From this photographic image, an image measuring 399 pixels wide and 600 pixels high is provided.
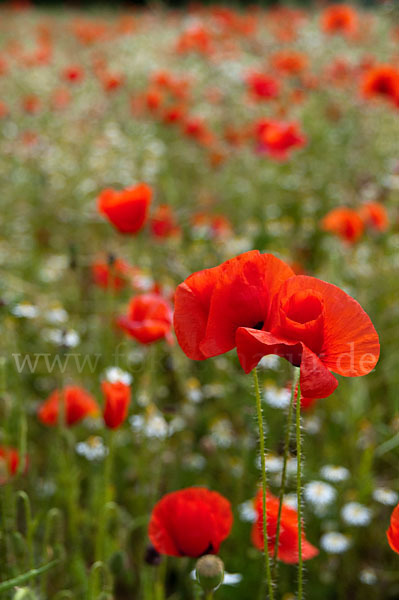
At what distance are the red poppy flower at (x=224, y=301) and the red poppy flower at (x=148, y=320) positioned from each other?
1.98 ft

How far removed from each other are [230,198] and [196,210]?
449mm

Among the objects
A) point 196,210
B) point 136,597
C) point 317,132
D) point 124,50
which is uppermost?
point 124,50

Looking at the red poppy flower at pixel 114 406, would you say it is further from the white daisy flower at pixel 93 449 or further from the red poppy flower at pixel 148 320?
the white daisy flower at pixel 93 449

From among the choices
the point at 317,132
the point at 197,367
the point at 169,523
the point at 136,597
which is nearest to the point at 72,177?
the point at 197,367

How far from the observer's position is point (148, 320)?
152 cm

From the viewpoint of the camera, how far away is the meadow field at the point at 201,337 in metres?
0.88

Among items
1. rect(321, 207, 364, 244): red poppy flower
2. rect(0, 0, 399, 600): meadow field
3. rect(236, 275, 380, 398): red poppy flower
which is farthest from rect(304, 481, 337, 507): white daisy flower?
rect(321, 207, 364, 244): red poppy flower

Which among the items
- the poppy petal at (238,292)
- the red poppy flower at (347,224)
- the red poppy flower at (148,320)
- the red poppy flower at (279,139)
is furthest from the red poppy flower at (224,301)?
the red poppy flower at (279,139)

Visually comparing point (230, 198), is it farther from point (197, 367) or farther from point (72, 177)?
point (197, 367)

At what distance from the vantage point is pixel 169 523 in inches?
41.4

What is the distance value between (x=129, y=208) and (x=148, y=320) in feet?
1.31

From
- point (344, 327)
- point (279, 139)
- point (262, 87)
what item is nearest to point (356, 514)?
point (344, 327)

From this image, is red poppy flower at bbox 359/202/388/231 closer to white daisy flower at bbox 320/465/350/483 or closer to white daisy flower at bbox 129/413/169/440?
white daisy flower at bbox 320/465/350/483

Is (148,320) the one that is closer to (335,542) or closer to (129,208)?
(129,208)
